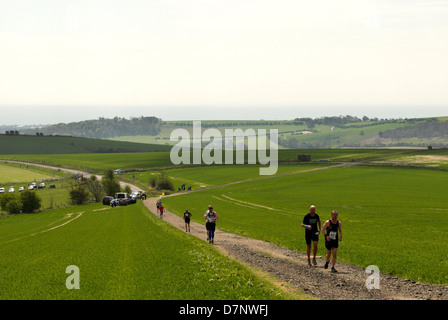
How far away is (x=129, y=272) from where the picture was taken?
20.5 metres

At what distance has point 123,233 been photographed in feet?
121

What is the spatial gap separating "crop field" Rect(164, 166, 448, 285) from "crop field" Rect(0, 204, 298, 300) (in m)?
8.16

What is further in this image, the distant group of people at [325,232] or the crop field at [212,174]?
the crop field at [212,174]

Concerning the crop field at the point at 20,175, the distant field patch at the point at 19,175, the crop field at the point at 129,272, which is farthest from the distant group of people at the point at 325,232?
the distant field patch at the point at 19,175

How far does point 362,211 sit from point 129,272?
45933 millimetres

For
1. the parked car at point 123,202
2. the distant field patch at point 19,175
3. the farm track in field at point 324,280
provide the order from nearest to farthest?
the farm track in field at point 324,280 → the parked car at point 123,202 → the distant field patch at point 19,175

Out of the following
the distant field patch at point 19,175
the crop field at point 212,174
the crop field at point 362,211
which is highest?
the crop field at point 362,211

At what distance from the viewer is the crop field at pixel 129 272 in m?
16.9

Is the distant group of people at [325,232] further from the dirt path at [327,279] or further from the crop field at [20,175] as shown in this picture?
the crop field at [20,175]

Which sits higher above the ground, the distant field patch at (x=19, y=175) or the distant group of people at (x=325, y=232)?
the distant group of people at (x=325, y=232)

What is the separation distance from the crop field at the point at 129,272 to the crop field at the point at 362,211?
8.16 m

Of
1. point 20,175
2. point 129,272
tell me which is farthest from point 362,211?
point 20,175

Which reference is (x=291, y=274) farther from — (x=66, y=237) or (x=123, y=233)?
(x=66, y=237)

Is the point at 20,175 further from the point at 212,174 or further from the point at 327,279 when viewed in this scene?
the point at 327,279
